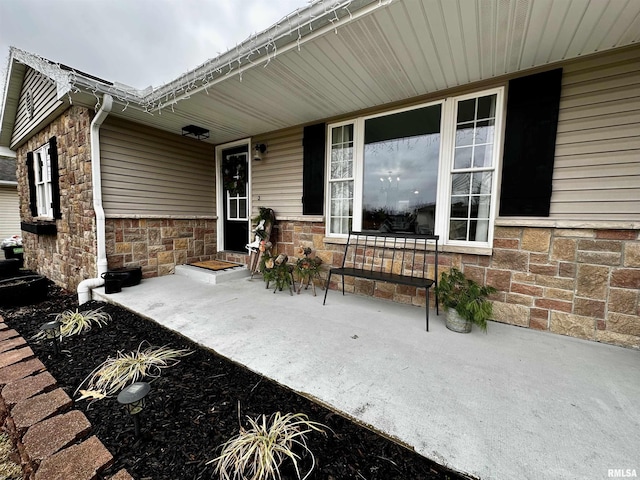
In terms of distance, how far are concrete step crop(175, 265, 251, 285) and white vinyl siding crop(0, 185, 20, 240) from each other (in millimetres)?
8783

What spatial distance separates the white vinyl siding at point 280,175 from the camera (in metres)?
4.11

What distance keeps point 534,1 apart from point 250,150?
12.9 feet

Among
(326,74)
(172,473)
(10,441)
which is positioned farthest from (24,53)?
(172,473)

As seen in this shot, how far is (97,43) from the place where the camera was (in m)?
5.98

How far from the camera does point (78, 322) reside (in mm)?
2543

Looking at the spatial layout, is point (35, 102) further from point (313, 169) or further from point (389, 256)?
point (389, 256)

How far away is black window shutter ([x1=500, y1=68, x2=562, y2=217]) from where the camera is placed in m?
2.37

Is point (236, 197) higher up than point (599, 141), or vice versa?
point (599, 141)

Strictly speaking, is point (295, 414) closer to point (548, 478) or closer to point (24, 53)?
point (548, 478)

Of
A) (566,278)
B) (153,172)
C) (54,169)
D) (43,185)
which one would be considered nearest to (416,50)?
(566,278)

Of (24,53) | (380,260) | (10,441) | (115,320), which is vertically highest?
(24,53)

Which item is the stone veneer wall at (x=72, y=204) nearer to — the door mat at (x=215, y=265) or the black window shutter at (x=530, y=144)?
the door mat at (x=215, y=265)

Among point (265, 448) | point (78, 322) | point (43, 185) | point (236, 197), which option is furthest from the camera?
point (43, 185)

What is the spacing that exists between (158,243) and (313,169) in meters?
2.90
